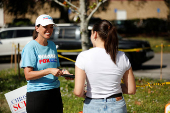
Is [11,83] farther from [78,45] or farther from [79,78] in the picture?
[79,78]

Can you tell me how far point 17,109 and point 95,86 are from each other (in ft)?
5.68

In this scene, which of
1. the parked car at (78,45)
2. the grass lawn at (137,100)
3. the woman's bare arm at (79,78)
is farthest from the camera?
the parked car at (78,45)

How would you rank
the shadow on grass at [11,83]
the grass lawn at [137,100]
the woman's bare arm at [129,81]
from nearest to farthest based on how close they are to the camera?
the woman's bare arm at [129,81] < the grass lawn at [137,100] < the shadow on grass at [11,83]

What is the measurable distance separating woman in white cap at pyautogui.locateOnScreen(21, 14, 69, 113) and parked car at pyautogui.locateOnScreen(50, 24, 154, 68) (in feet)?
21.6

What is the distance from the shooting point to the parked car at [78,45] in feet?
30.2

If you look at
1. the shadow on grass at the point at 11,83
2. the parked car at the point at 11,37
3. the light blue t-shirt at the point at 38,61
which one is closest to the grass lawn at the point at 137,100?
the shadow on grass at the point at 11,83

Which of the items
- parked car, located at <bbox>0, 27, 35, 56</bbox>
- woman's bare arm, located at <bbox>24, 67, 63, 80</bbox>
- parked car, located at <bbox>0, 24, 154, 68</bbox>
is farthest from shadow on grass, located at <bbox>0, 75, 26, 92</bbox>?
parked car, located at <bbox>0, 27, 35, 56</bbox>

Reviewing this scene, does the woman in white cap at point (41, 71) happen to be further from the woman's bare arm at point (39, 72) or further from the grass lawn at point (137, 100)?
the grass lawn at point (137, 100)

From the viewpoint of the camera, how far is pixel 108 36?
2145mm

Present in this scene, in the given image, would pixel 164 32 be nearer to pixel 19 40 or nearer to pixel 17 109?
pixel 19 40

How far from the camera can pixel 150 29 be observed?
1085 inches

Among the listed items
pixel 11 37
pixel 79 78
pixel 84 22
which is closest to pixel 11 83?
pixel 84 22

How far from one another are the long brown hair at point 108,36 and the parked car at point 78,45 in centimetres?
703

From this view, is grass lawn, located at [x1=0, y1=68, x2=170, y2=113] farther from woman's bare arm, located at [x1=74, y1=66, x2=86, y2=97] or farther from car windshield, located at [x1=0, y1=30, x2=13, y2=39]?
car windshield, located at [x1=0, y1=30, x2=13, y2=39]
